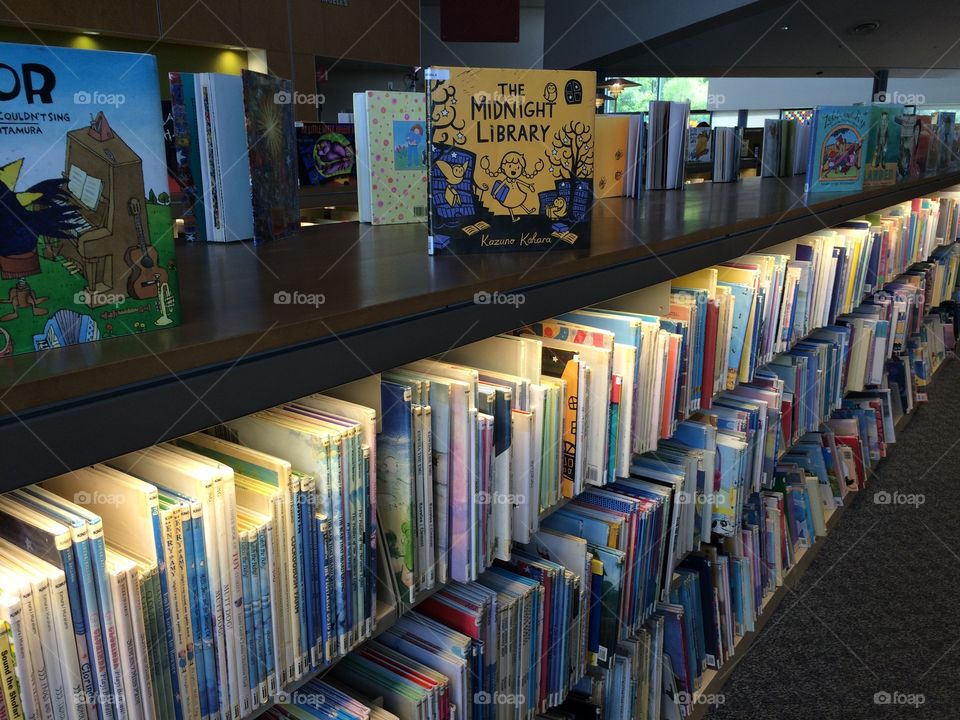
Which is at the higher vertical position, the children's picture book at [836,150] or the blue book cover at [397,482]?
the children's picture book at [836,150]

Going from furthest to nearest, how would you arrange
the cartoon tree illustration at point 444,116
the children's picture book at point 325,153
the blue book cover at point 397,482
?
the children's picture book at point 325,153
the cartoon tree illustration at point 444,116
the blue book cover at point 397,482

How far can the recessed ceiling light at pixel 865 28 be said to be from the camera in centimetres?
779

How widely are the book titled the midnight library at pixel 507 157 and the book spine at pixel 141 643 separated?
0.71 m

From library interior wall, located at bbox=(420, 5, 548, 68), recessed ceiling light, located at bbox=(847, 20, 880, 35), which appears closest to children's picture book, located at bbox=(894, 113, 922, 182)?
recessed ceiling light, located at bbox=(847, 20, 880, 35)

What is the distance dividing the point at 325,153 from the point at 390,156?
0.79 m

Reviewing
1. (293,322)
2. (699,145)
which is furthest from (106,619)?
(699,145)

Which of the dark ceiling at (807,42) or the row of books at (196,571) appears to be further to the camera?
the dark ceiling at (807,42)

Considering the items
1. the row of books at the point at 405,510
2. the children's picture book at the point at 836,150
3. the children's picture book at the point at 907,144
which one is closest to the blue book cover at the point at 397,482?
the row of books at the point at 405,510

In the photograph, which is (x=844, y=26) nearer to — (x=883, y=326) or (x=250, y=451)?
(x=883, y=326)

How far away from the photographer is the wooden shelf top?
2.03 feet

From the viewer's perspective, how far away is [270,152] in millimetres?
1425

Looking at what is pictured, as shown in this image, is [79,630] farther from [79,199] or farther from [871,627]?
[871,627]

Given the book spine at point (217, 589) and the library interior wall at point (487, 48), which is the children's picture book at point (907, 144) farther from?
the library interior wall at point (487, 48)

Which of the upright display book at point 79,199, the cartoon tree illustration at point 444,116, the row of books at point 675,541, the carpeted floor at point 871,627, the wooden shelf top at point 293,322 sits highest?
the cartoon tree illustration at point 444,116
